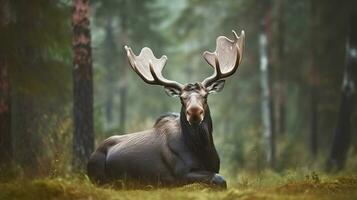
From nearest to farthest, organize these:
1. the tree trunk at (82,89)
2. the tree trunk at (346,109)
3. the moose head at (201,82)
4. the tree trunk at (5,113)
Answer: the moose head at (201,82), the tree trunk at (5,113), the tree trunk at (82,89), the tree trunk at (346,109)

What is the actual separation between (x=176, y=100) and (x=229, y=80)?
607 inches

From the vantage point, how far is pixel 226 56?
37.8 feet

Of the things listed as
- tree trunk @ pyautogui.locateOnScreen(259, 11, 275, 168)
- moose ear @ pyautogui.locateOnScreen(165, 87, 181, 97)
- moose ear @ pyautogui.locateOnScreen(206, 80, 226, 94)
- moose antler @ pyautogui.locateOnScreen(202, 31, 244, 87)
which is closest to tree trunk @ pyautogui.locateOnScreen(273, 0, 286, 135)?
tree trunk @ pyautogui.locateOnScreen(259, 11, 275, 168)

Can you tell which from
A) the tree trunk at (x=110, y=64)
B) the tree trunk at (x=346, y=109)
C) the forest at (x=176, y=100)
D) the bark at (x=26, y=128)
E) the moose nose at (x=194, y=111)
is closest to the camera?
the forest at (x=176, y=100)

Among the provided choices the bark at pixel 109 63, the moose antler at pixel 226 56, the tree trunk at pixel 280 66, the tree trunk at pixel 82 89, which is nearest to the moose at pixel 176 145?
the moose antler at pixel 226 56

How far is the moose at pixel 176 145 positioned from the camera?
33.6 feet

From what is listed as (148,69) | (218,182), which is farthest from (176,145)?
(148,69)

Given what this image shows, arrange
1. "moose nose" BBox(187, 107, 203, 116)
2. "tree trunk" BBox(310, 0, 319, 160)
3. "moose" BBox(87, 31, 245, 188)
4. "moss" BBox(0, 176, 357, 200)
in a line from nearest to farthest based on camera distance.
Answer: "moss" BBox(0, 176, 357, 200)
"moose nose" BBox(187, 107, 203, 116)
"moose" BBox(87, 31, 245, 188)
"tree trunk" BBox(310, 0, 319, 160)

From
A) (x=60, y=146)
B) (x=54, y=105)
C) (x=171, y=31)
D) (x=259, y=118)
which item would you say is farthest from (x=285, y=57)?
(x=60, y=146)

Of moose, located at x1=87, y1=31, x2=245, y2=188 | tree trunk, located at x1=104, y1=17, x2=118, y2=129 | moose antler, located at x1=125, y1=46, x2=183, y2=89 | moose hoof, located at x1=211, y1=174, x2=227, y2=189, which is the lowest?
moose hoof, located at x1=211, y1=174, x2=227, y2=189

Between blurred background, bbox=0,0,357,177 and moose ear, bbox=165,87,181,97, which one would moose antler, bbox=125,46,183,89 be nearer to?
moose ear, bbox=165,87,181,97

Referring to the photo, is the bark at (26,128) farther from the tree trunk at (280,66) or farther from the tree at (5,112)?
the tree trunk at (280,66)

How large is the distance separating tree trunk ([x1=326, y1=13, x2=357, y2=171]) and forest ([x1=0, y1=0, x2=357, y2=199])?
3cm

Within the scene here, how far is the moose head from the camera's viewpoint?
9969 mm
